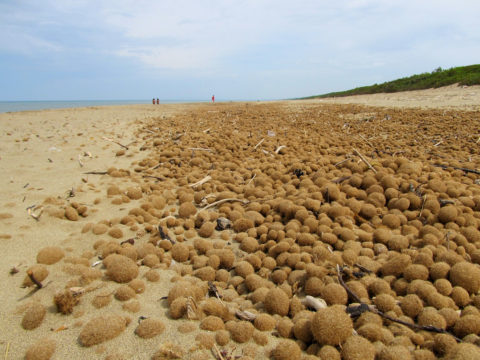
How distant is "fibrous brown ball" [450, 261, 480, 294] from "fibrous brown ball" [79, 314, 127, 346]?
2.14 metres

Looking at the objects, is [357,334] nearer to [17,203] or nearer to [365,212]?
[365,212]

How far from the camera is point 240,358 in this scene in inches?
60.5

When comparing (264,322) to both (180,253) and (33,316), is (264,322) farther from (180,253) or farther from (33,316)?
(33,316)

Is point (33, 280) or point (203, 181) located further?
point (203, 181)

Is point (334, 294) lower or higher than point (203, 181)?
lower

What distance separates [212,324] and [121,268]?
2.94 ft

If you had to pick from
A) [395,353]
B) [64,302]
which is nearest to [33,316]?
[64,302]

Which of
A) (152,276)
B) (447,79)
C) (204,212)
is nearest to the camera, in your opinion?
(152,276)

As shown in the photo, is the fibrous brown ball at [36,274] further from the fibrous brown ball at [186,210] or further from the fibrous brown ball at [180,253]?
the fibrous brown ball at [186,210]

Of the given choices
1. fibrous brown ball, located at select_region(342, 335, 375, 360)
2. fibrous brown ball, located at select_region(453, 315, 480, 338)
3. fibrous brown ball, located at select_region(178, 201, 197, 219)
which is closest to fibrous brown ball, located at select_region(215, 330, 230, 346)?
fibrous brown ball, located at select_region(342, 335, 375, 360)

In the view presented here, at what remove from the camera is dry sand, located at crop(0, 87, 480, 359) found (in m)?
1.83

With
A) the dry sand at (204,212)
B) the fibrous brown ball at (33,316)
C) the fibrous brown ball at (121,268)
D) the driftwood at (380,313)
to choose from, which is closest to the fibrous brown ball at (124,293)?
the dry sand at (204,212)

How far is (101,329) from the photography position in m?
1.70

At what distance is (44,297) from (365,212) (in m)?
2.85
